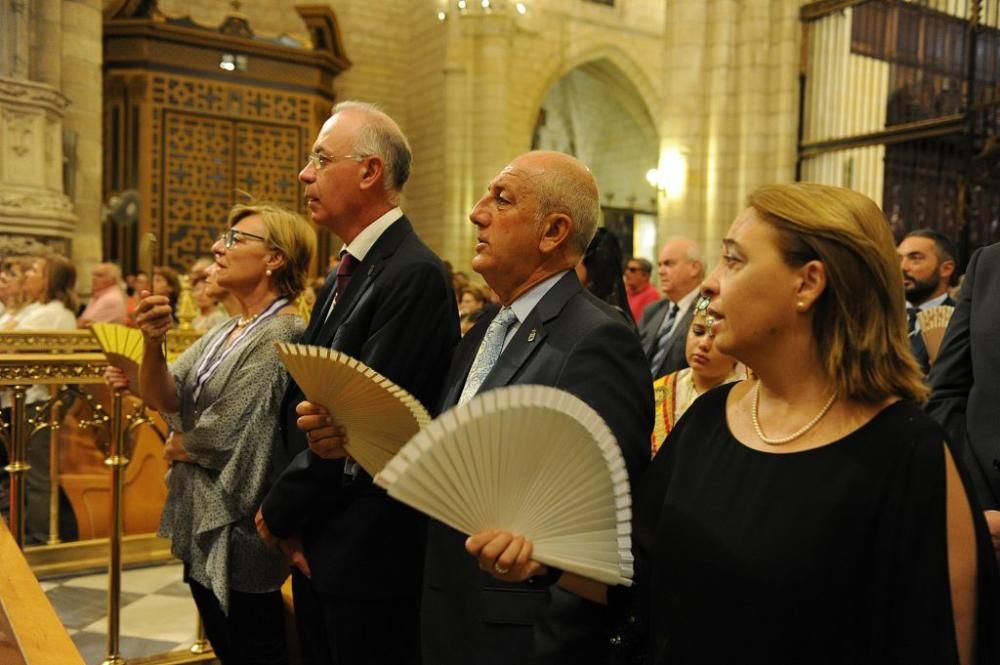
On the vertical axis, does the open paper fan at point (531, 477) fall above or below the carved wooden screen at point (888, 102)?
below

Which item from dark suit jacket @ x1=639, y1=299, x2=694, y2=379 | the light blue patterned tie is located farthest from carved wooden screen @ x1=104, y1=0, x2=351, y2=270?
the light blue patterned tie

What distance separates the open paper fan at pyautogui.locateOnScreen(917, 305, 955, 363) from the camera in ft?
9.29

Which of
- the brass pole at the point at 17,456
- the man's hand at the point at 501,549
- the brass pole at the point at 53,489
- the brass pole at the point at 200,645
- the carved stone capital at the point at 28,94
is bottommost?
the brass pole at the point at 200,645

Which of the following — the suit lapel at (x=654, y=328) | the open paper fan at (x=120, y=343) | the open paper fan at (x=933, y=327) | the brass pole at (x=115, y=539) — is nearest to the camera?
the open paper fan at (x=120, y=343)

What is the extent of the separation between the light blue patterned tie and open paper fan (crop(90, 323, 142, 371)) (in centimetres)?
140

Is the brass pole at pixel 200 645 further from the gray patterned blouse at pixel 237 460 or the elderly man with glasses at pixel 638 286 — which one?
the elderly man with glasses at pixel 638 286

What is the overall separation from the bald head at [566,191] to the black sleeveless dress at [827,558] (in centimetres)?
68

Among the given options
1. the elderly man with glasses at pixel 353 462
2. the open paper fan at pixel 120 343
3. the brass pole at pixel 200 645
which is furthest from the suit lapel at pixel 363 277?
the brass pole at pixel 200 645

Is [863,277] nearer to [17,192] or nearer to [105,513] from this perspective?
[105,513]

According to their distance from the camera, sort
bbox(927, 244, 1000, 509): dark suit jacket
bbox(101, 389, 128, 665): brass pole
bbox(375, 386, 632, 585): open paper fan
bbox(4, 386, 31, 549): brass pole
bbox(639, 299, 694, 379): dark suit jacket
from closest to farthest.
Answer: bbox(375, 386, 632, 585): open paper fan < bbox(927, 244, 1000, 509): dark suit jacket < bbox(101, 389, 128, 665): brass pole < bbox(4, 386, 31, 549): brass pole < bbox(639, 299, 694, 379): dark suit jacket

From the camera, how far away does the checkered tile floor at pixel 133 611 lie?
3.53 metres

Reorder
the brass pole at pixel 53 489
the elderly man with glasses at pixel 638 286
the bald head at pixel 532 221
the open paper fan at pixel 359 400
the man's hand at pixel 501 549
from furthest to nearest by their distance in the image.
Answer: the elderly man with glasses at pixel 638 286
the brass pole at pixel 53 489
the bald head at pixel 532 221
the open paper fan at pixel 359 400
the man's hand at pixel 501 549

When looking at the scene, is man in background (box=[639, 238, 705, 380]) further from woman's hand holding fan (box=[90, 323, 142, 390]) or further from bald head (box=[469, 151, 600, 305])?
bald head (box=[469, 151, 600, 305])

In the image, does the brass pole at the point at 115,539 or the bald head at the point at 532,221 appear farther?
Result: the brass pole at the point at 115,539
